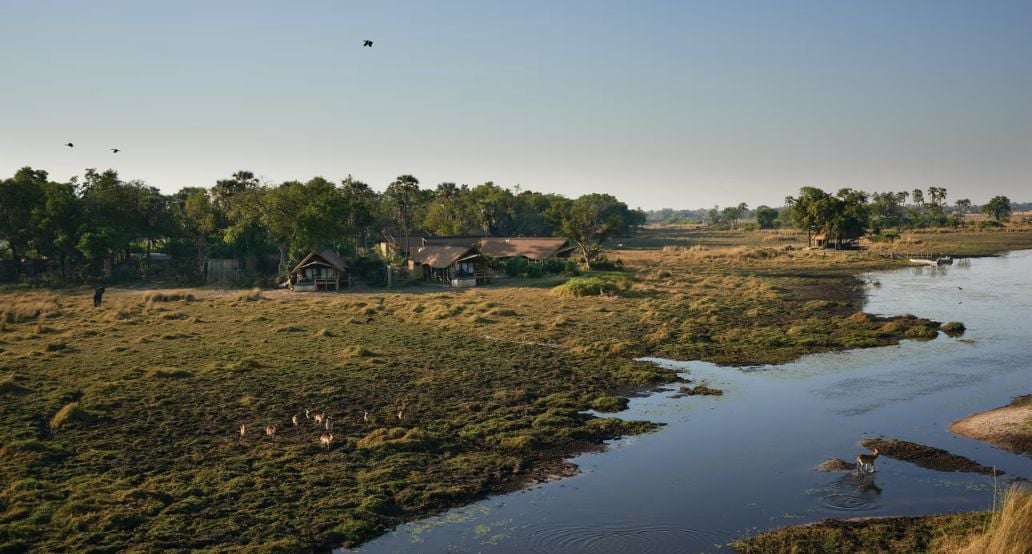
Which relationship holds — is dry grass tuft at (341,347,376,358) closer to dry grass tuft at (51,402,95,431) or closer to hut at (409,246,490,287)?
dry grass tuft at (51,402,95,431)

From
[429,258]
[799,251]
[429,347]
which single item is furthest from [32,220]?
[799,251]

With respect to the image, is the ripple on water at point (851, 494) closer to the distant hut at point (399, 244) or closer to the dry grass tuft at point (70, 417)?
the dry grass tuft at point (70, 417)

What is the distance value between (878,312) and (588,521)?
3679 cm

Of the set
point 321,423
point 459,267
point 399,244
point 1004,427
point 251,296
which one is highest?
point 399,244

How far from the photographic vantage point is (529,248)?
80.9 metres

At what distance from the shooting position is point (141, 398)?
2556 cm

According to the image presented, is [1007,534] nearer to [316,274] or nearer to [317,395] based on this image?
[317,395]

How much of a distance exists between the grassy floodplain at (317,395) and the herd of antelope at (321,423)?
0.18 meters

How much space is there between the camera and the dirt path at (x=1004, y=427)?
20641 mm

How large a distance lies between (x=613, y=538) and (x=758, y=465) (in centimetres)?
619

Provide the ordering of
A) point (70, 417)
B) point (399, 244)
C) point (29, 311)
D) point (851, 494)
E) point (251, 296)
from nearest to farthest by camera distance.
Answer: point (851, 494) < point (70, 417) < point (29, 311) < point (251, 296) < point (399, 244)

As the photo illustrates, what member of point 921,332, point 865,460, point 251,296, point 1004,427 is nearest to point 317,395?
point 865,460

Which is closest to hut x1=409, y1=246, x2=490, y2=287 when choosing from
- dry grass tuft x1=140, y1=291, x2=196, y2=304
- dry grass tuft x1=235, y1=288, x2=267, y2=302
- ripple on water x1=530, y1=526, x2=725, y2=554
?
dry grass tuft x1=235, y1=288, x2=267, y2=302

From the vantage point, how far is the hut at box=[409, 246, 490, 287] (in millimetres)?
65881
